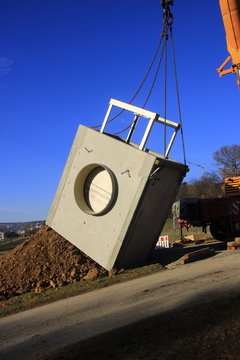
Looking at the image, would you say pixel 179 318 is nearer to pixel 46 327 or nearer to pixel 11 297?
pixel 46 327

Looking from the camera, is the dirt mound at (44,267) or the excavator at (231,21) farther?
the excavator at (231,21)

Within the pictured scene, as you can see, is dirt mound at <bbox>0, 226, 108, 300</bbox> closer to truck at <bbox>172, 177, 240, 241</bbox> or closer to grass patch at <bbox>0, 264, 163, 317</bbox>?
grass patch at <bbox>0, 264, 163, 317</bbox>

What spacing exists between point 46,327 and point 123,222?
423cm

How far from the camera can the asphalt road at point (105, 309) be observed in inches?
192

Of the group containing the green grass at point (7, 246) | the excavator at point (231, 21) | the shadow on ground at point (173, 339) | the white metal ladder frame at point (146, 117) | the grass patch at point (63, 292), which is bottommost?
the green grass at point (7, 246)

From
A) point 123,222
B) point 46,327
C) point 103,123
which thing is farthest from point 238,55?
point 46,327

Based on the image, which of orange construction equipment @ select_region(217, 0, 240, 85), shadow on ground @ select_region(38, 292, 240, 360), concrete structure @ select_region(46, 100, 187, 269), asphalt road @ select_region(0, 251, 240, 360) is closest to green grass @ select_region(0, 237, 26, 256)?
concrete structure @ select_region(46, 100, 187, 269)

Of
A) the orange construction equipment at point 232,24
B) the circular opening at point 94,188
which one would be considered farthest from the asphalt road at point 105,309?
the orange construction equipment at point 232,24

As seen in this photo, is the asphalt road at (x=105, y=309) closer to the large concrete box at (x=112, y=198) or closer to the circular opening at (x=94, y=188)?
the large concrete box at (x=112, y=198)

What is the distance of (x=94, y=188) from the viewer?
10992mm

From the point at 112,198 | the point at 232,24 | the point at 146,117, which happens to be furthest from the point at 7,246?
the point at 232,24

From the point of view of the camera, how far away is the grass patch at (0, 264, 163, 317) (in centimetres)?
744

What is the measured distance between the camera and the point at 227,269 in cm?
845

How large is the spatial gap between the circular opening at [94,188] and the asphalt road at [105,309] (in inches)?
112
